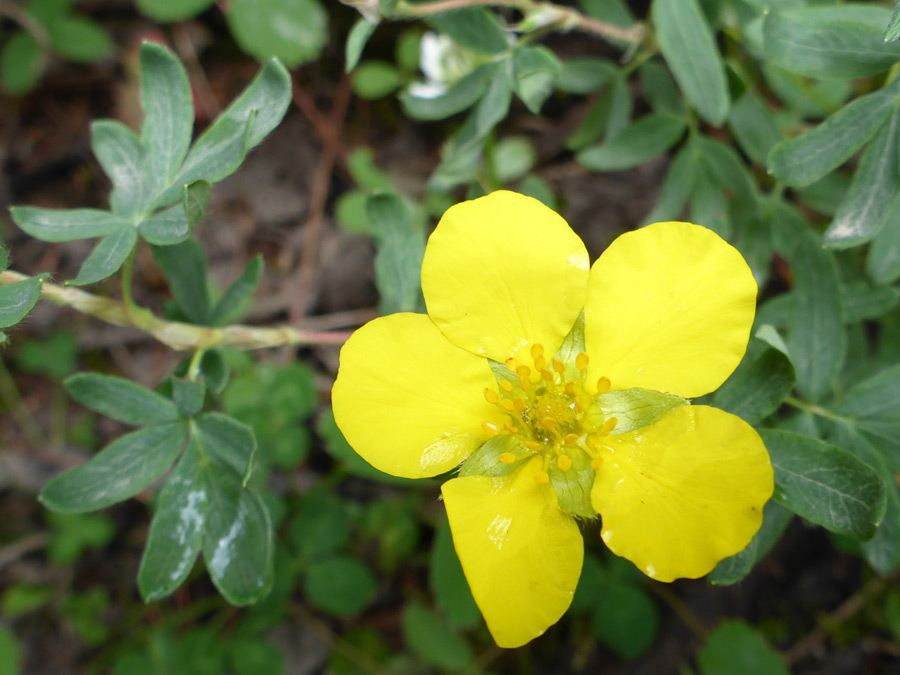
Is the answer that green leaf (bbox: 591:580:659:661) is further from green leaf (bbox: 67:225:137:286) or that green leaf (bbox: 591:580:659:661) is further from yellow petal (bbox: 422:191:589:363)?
green leaf (bbox: 67:225:137:286)

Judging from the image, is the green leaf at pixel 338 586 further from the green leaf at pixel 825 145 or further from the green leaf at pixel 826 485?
the green leaf at pixel 825 145

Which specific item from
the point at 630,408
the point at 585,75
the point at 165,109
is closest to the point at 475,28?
the point at 585,75

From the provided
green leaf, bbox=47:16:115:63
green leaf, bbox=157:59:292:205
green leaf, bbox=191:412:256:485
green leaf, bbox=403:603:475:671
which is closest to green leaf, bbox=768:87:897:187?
green leaf, bbox=157:59:292:205

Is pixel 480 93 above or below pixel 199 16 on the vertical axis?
above

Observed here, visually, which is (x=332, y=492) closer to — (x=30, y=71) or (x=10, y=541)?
(x=10, y=541)

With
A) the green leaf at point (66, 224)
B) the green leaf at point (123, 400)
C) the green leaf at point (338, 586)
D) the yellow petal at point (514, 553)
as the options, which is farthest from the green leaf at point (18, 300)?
the green leaf at point (338, 586)

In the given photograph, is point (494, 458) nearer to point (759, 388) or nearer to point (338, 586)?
point (759, 388)

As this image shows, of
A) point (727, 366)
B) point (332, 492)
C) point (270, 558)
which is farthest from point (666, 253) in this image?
point (332, 492)
